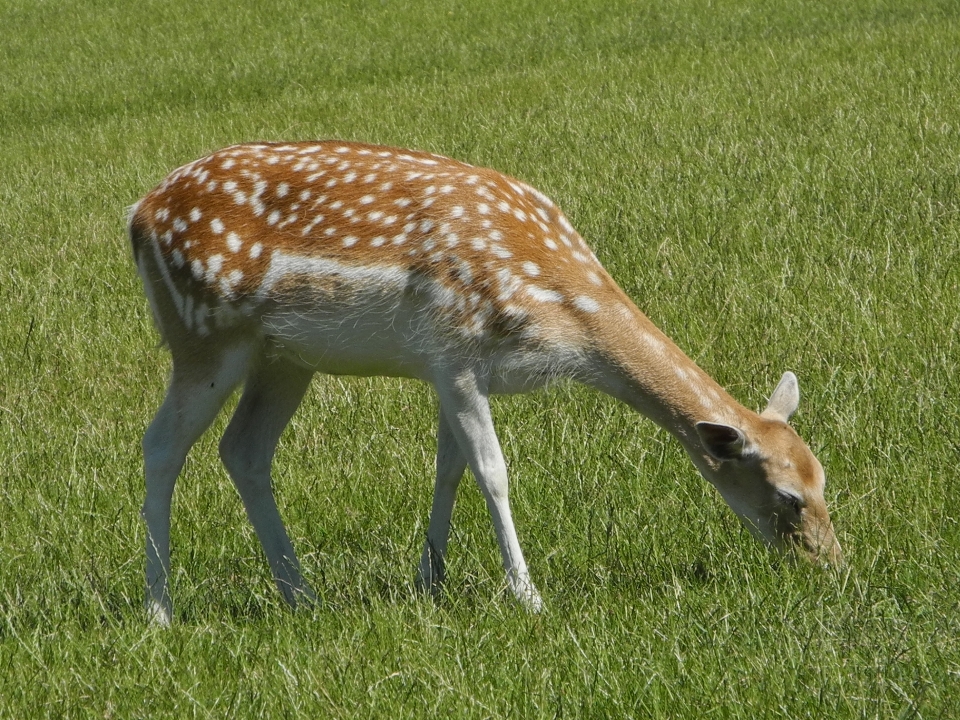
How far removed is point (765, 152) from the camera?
30.2ft

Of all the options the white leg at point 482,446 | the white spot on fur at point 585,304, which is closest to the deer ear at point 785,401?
the white spot on fur at point 585,304

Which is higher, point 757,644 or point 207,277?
point 207,277

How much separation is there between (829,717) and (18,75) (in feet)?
64.9

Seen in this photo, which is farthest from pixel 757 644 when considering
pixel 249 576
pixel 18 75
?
pixel 18 75

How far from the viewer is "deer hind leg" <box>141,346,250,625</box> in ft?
14.3

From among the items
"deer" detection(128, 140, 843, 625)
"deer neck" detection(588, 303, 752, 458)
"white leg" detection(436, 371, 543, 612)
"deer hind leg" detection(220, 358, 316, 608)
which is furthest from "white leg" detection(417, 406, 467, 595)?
"deer neck" detection(588, 303, 752, 458)

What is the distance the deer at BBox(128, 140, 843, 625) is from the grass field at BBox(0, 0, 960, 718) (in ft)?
0.78

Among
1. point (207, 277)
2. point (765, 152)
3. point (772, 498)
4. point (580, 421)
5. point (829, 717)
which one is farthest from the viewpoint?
point (765, 152)

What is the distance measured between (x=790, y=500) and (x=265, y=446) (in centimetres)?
193

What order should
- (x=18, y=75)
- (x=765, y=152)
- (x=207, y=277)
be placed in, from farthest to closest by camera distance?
(x=18, y=75), (x=765, y=152), (x=207, y=277)

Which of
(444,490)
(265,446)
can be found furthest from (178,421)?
(444,490)

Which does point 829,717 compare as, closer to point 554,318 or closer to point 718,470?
point 718,470

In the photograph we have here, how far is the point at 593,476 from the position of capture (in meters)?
4.79

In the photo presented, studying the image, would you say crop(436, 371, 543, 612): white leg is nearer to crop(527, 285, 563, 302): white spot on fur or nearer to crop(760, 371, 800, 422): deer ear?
crop(527, 285, 563, 302): white spot on fur
